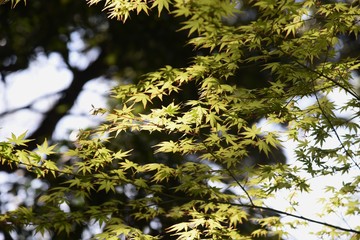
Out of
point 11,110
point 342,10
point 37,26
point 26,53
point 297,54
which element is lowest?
point 11,110

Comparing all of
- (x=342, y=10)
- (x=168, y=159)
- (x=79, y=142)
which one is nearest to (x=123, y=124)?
(x=79, y=142)

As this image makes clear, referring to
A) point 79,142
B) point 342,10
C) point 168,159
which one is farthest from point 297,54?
point 168,159

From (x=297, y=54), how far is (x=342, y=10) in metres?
0.46

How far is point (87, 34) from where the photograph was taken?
504cm

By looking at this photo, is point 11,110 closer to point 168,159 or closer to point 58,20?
point 58,20

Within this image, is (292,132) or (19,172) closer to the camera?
(292,132)

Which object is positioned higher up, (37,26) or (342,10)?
(342,10)

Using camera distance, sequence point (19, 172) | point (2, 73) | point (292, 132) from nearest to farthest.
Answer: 1. point (292, 132)
2. point (19, 172)
3. point (2, 73)

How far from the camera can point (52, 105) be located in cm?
477

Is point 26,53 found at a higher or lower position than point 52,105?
higher

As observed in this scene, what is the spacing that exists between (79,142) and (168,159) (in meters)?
2.11

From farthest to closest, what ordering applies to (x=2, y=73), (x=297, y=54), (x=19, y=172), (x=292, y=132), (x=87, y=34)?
(x=87, y=34), (x=2, y=73), (x=19, y=172), (x=292, y=132), (x=297, y=54)

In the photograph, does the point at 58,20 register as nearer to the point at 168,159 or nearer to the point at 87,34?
the point at 87,34

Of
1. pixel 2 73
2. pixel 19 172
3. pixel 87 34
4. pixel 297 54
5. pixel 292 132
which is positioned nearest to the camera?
pixel 297 54
